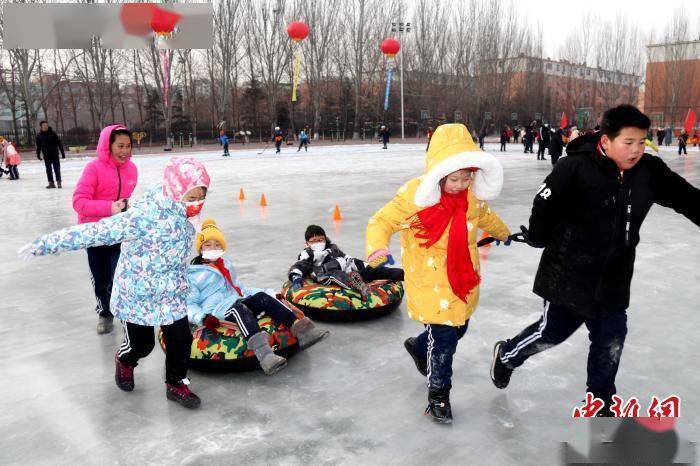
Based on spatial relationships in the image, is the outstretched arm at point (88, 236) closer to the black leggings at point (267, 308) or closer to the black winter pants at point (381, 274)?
the black leggings at point (267, 308)

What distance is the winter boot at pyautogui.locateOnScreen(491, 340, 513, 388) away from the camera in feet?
11.3

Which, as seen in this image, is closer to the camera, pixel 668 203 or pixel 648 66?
pixel 668 203

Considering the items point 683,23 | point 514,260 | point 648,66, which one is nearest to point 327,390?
point 514,260

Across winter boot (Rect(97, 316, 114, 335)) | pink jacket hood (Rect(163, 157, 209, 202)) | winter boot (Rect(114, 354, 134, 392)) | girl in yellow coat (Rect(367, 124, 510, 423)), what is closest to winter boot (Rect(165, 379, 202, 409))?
winter boot (Rect(114, 354, 134, 392))

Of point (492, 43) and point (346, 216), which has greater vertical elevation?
point (492, 43)

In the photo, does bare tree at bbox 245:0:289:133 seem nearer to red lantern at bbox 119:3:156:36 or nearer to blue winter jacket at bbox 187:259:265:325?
red lantern at bbox 119:3:156:36

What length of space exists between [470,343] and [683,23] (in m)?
53.8

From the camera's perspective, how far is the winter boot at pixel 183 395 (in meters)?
3.39

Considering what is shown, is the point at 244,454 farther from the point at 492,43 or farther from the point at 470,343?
the point at 492,43

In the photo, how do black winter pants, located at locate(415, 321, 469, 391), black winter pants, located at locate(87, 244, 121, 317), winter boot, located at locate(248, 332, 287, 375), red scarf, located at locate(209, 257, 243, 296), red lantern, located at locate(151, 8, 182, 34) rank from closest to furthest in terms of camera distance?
1. black winter pants, located at locate(415, 321, 469, 391)
2. winter boot, located at locate(248, 332, 287, 375)
3. red scarf, located at locate(209, 257, 243, 296)
4. black winter pants, located at locate(87, 244, 121, 317)
5. red lantern, located at locate(151, 8, 182, 34)

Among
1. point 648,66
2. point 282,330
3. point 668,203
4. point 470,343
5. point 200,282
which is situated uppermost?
point 648,66

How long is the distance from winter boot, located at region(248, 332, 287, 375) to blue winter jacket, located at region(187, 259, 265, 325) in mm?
371

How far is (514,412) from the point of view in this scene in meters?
3.29

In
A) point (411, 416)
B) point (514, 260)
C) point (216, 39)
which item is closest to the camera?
point (411, 416)
